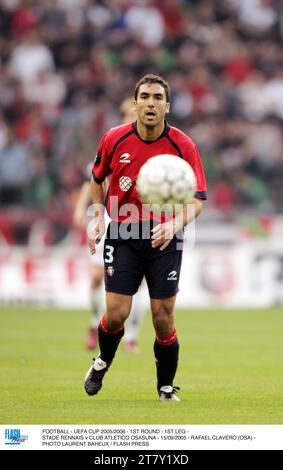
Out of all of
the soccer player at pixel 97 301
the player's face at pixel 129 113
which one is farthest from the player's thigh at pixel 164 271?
the soccer player at pixel 97 301

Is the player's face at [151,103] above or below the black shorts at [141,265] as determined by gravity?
above

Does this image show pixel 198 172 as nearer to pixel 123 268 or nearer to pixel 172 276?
pixel 172 276

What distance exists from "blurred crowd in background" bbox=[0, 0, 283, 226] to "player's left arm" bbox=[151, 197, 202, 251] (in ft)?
35.4

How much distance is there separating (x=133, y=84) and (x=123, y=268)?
1367cm

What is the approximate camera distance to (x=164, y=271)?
8594 millimetres

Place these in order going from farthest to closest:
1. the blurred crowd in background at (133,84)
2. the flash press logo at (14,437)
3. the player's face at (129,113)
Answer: the blurred crowd in background at (133,84)
the player's face at (129,113)
the flash press logo at (14,437)

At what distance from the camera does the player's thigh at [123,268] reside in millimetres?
8641

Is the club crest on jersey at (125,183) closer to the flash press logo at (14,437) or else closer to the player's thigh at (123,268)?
the player's thigh at (123,268)

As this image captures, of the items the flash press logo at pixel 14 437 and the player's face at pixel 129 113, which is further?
the player's face at pixel 129 113

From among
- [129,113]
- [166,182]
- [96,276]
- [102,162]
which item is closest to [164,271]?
[166,182]

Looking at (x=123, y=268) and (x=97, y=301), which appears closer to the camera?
(x=123, y=268)

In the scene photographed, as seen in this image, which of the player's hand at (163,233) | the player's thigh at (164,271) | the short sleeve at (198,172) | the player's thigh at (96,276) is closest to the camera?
the player's hand at (163,233)
